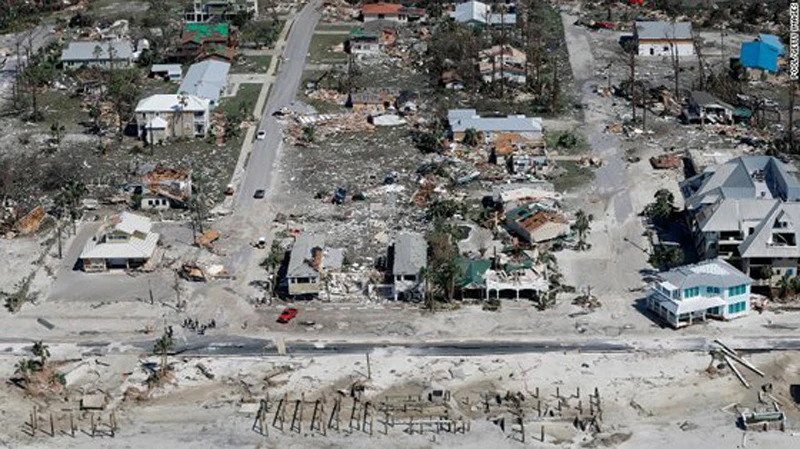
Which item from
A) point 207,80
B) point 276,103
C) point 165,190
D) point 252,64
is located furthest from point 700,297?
point 252,64

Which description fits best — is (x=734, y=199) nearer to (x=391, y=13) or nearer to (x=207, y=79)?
(x=207, y=79)

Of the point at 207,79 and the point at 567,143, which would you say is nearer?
the point at 567,143

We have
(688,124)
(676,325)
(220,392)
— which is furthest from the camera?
(688,124)

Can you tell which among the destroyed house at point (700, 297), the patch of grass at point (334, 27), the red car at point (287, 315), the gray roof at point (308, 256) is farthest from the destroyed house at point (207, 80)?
the destroyed house at point (700, 297)

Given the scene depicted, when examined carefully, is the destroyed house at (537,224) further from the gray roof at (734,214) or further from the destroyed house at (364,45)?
the destroyed house at (364,45)

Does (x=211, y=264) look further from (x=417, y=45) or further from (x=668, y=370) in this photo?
(x=417, y=45)

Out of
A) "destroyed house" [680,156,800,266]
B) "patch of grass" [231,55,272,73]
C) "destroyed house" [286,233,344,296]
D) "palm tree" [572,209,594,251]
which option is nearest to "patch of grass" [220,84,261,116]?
"patch of grass" [231,55,272,73]

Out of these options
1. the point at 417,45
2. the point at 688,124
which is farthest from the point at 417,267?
the point at 417,45

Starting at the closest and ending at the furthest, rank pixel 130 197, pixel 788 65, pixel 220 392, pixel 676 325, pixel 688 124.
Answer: pixel 220 392
pixel 676 325
pixel 130 197
pixel 688 124
pixel 788 65
